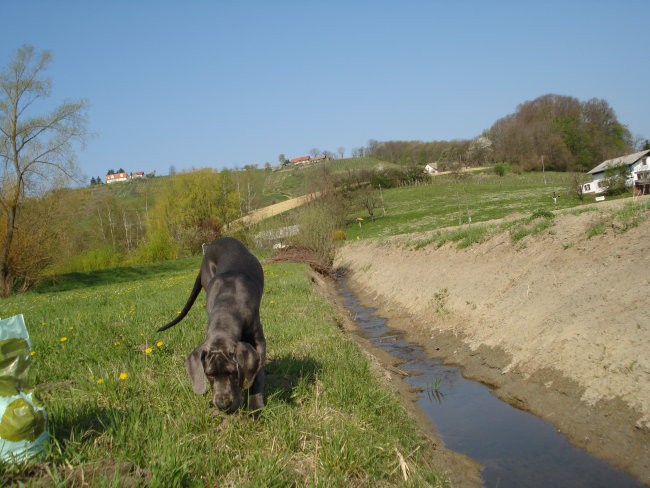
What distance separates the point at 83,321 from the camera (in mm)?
8945

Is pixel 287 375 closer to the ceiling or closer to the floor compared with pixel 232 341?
closer to the floor

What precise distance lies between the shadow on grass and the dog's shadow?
31.3 metres

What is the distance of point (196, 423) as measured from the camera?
14.5ft

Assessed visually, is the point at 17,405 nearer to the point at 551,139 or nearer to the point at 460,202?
the point at 460,202

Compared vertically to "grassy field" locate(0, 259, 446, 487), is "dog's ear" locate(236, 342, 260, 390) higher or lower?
higher

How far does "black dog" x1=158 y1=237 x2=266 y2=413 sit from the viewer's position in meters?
4.34

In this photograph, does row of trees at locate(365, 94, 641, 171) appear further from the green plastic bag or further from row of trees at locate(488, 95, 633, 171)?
the green plastic bag

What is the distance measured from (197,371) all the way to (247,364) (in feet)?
1.51

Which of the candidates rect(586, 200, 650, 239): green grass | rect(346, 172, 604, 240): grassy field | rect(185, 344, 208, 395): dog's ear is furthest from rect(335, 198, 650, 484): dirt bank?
rect(346, 172, 604, 240): grassy field

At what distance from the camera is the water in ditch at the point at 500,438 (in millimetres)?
5621

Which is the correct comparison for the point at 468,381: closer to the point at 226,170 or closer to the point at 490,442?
the point at 490,442

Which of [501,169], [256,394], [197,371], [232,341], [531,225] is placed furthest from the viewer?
[501,169]

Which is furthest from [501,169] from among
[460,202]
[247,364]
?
[247,364]

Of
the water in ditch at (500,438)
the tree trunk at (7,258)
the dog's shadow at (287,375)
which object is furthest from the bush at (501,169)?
the dog's shadow at (287,375)
